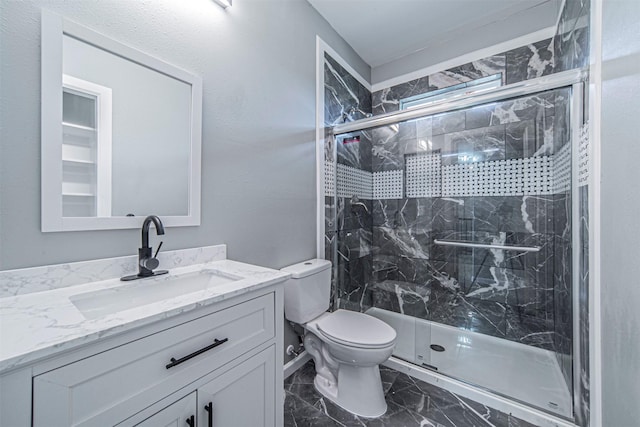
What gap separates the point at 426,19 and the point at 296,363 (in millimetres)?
2937

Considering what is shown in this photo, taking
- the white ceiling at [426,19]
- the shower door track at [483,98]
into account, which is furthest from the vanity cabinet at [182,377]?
the white ceiling at [426,19]

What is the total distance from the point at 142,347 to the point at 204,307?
17cm

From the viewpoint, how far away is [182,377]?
74 centimetres

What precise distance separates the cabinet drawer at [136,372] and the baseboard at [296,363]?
3.36ft

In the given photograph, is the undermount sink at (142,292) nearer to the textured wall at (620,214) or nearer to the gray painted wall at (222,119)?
the gray painted wall at (222,119)

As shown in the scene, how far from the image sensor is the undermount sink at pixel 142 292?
2.78 feet

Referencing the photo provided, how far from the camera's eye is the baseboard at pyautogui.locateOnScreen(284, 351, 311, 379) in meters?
1.76

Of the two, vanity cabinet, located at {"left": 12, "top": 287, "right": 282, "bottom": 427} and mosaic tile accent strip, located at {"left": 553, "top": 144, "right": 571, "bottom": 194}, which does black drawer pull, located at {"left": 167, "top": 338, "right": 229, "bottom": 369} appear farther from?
mosaic tile accent strip, located at {"left": 553, "top": 144, "right": 571, "bottom": 194}

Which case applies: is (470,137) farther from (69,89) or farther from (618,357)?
(69,89)

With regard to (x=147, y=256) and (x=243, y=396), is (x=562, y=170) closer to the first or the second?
(x=243, y=396)

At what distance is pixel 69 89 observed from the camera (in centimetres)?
91

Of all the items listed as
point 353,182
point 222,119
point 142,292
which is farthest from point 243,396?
point 353,182

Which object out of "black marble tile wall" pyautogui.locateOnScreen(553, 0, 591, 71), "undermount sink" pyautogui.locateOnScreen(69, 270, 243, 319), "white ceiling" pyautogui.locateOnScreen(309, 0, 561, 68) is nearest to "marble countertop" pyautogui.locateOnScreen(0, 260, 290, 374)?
"undermount sink" pyautogui.locateOnScreen(69, 270, 243, 319)

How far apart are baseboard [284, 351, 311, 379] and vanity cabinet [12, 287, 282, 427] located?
736 mm
